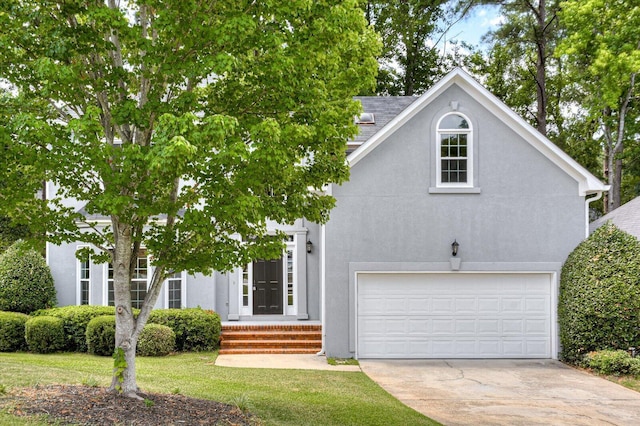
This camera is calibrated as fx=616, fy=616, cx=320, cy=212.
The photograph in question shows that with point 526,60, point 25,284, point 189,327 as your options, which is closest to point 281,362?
point 189,327

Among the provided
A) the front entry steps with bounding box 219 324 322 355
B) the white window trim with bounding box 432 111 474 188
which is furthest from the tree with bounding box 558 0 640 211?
the front entry steps with bounding box 219 324 322 355

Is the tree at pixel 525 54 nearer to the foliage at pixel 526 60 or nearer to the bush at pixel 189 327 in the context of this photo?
the foliage at pixel 526 60

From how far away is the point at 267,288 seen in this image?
17422 millimetres

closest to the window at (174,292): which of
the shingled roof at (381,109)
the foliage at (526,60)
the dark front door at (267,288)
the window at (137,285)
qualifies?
the window at (137,285)

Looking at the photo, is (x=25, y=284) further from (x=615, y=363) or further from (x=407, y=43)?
(x=407, y=43)

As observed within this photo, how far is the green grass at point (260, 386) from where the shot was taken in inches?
343

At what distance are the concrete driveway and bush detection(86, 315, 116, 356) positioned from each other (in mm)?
5842

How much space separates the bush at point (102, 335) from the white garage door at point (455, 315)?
19.0 ft

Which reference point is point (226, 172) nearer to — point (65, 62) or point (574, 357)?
point (65, 62)

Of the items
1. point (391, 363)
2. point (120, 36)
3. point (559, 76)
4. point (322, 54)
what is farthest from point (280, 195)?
point (559, 76)

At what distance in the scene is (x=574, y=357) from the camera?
546 inches

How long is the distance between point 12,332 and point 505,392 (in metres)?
11.3

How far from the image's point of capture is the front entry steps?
1517cm

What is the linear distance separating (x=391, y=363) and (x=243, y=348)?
3.72 meters
